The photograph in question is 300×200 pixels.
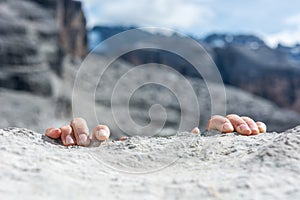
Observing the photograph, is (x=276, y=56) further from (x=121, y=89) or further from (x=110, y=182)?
(x=110, y=182)

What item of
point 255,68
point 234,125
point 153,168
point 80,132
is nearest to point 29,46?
point 80,132

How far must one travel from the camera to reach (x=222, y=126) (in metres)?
1.15

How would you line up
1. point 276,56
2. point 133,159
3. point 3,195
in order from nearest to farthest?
point 3,195 < point 133,159 < point 276,56

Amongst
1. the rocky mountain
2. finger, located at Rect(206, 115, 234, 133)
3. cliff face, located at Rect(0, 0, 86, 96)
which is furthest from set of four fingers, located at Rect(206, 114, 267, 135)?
the rocky mountain

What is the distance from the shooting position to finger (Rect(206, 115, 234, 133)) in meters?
1.14

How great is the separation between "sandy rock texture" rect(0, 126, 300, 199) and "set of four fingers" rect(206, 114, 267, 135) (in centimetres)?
9

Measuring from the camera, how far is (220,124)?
1164 mm

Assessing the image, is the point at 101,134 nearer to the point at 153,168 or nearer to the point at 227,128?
the point at 153,168

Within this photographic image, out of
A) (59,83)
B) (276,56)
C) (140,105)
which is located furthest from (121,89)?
(276,56)

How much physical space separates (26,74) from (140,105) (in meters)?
6.68

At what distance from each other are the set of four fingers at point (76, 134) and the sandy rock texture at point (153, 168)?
4 cm

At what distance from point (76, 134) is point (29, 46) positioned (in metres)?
10.0

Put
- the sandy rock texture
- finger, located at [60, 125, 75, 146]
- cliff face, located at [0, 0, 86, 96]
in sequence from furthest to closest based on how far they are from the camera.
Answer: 1. cliff face, located at [0, 0, 86, 96]
2. finger, located at [60, 125, 75, 146]
3. the sandy rock texture

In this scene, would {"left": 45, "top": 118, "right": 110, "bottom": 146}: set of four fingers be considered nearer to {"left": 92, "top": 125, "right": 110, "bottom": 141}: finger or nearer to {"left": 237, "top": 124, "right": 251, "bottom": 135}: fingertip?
{"left": 92, "top": 125, "right": 110, "bottom": 141}: finger
